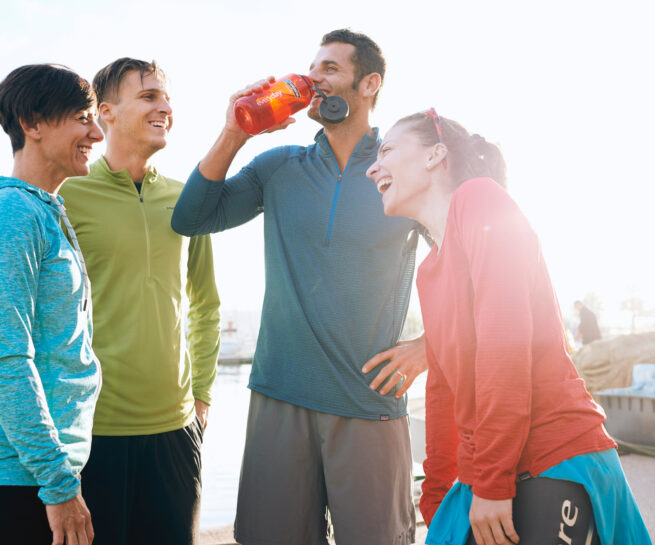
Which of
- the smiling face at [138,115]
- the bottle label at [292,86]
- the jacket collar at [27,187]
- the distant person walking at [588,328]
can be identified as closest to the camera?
the jacket collar at [27,187]

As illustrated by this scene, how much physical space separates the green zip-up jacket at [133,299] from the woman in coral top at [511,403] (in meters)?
0.89

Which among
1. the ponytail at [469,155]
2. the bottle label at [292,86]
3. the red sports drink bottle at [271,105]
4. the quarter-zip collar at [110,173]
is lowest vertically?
the quarter-zip collar at [110,173]

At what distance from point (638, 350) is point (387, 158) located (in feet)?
27.4

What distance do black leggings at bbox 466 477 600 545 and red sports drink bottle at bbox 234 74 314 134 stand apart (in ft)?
4.00

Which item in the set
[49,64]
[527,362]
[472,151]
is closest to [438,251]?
[472,151]

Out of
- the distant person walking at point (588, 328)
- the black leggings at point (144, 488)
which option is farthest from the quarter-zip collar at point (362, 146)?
the distant person walking at point (588, 328)

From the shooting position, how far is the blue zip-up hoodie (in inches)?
45.2

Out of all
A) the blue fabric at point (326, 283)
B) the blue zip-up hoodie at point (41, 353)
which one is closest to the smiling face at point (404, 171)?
the blue fabric at point (326, 283)

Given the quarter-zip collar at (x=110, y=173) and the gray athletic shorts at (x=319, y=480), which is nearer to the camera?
the gray athletic shorts at (x=319, y=480)

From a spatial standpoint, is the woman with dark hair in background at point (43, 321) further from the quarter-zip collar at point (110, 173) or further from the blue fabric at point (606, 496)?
the blue fabric at point (606, 496)

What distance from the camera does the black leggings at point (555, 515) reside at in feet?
3.44

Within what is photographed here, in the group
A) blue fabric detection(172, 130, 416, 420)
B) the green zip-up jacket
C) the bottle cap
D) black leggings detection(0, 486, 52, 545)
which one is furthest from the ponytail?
black leggings detection(0, 486, 52, 545)

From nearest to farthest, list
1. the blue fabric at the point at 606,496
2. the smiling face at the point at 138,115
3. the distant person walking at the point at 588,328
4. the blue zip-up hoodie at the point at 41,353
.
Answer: the blue fabric at the point at 606,496, the blue zip-up hoodie at the point at 41,353, the smiling face at the point at 138,115, the distant person walking at the point at 588,328

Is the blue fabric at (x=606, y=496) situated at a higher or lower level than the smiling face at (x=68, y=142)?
lower
